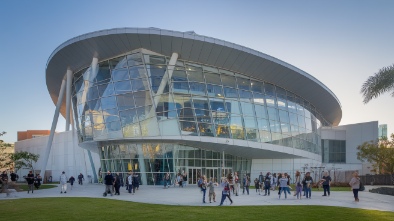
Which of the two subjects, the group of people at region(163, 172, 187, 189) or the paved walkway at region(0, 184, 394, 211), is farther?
the group of people at region(163, 172, 187, 189)

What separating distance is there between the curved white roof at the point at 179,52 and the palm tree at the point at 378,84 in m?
18.1

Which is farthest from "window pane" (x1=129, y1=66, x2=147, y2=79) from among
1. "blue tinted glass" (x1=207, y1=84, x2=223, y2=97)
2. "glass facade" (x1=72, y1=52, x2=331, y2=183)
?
"blue tinted glass" (x1=207, y1=84, x2=223, y2=97)

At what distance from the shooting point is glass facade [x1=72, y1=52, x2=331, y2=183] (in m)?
38.2

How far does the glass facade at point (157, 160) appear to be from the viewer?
39906mm

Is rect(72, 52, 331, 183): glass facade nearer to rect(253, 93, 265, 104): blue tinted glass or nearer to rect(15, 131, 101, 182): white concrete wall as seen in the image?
rect(253, 93, 265, 104): blue tinted glass

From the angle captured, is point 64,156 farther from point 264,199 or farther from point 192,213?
point 192,213

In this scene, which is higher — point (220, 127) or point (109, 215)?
point (220, 127)

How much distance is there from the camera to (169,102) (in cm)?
3812

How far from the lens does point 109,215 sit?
15742 millimetres

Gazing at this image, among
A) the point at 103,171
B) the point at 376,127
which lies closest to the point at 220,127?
the point at 103,171

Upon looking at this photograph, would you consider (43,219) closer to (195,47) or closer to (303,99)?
(195,47)

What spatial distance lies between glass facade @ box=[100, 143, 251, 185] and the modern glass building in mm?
99

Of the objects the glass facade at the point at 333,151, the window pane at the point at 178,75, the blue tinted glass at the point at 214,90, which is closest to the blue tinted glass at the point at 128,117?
the window pane at the point at 178,75

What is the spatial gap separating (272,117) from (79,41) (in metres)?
22.3
